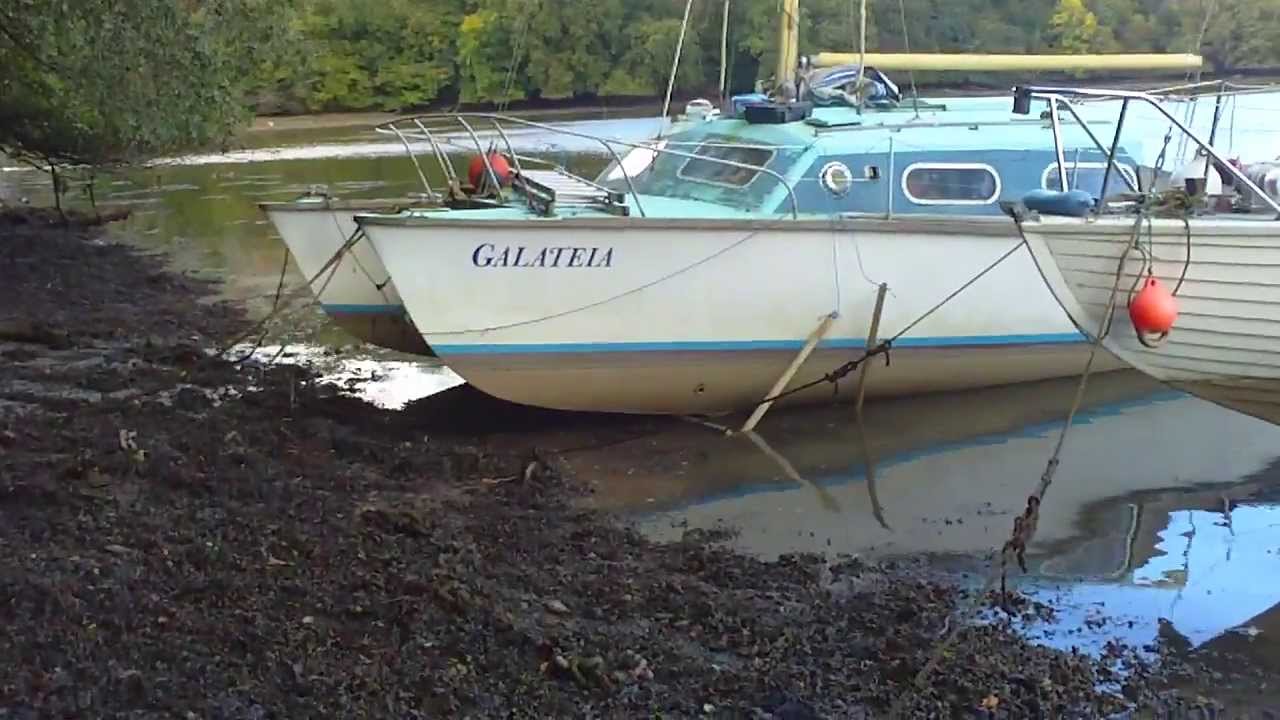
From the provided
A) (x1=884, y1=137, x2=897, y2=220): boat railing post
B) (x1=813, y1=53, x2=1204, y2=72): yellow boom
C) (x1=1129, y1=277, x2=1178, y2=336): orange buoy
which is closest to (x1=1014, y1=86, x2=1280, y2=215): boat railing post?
(x1=1129, y1=277, x2=1178, y2=336): orange buoy

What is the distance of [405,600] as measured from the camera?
→ 6.39m

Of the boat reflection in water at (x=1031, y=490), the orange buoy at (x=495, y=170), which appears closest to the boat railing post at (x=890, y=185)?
the boat reflection in water at (x=1031, y=490)

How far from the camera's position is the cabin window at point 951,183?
10.7 m

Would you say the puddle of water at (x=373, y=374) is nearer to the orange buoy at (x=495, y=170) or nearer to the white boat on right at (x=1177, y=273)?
the orange buoy at (x=495, y=170)

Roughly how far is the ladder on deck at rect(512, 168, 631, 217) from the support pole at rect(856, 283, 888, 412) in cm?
203

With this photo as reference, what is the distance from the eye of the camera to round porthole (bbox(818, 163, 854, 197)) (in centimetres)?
1053

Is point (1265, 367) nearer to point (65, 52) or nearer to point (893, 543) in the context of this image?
point (893, 543)

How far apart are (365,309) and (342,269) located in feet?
1.30

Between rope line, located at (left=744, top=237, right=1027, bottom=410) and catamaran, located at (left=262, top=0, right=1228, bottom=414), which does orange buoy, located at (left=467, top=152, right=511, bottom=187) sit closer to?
catamaran, located at (left=262, top=0, right=1228, bottom=414)

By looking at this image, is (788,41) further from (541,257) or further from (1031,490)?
(1031,490)

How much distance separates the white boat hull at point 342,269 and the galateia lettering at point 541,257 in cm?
157

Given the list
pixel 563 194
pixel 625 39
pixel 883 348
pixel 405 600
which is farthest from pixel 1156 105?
pixel 625 39

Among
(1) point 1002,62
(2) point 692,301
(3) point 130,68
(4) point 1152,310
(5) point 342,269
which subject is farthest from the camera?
(1) point 1002,62

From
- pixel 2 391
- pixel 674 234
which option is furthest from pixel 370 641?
pixel 2 391
